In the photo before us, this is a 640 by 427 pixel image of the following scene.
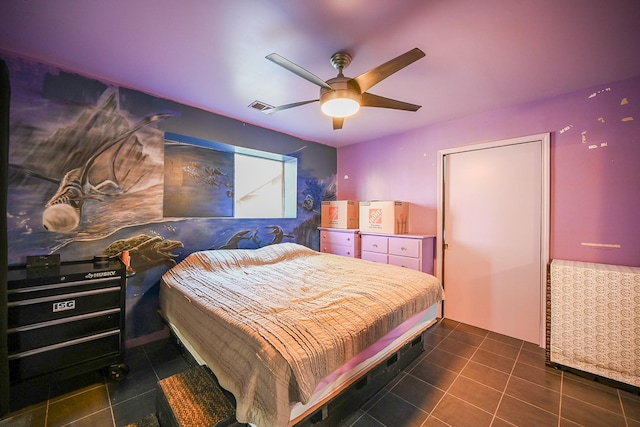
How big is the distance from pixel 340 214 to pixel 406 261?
1.33m

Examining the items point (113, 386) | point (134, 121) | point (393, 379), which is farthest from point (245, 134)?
point (393, 379)

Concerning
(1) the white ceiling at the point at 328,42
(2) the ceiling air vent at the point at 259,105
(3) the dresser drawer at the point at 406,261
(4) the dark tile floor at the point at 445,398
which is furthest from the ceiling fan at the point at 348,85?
(4) the dark tile floor at the point at 445,398

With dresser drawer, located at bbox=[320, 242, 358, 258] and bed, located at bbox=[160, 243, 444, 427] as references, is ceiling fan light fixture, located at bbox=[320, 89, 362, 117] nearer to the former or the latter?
bed, located at bbox=[160, 243, 444, 427]

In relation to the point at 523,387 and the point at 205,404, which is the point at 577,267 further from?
the point at 205,404

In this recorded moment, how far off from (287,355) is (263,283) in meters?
1.19

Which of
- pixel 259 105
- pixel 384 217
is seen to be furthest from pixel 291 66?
pixel 384 217

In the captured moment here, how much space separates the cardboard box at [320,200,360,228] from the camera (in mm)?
4148

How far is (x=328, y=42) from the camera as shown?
1.83 m

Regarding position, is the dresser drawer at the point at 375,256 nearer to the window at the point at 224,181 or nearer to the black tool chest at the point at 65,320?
the window at the point at 224,181

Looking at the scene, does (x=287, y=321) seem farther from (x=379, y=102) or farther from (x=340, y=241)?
(x=340, y=241)

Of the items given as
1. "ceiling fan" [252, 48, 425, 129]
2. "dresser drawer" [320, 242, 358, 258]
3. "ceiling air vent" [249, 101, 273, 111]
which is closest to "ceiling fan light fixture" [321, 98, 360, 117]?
"ceiling fan" [252, 48, 425, 129]

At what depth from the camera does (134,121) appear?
8.55ft

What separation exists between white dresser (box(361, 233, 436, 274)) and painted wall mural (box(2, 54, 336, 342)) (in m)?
2.03

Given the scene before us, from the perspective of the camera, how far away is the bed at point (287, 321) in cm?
119
